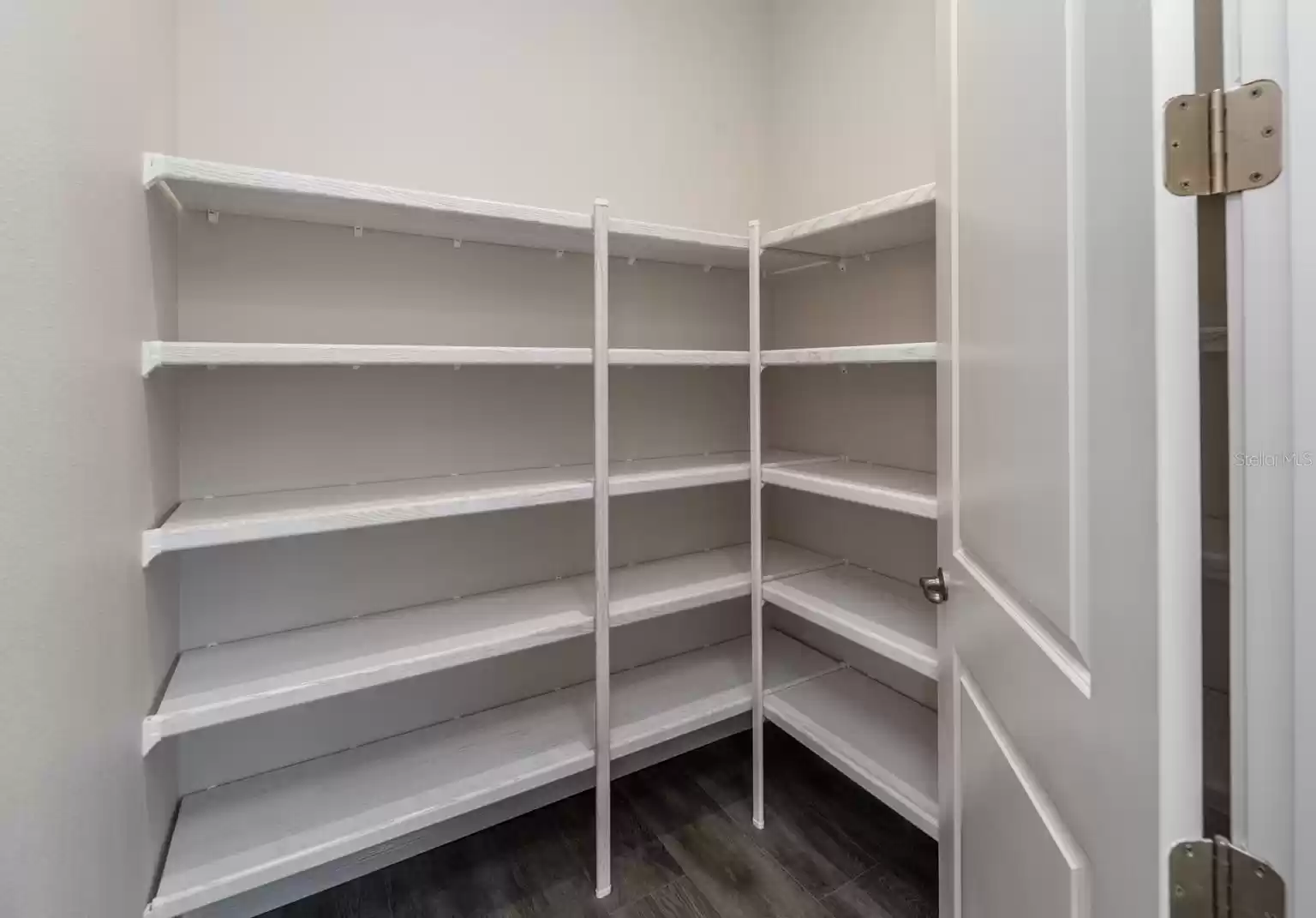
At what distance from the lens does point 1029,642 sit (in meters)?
0.78

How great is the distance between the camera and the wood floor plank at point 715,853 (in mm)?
1506

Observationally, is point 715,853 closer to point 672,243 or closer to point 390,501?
point 390,501

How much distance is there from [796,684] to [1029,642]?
1.23 m

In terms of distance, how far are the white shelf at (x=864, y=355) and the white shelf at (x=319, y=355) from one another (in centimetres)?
58

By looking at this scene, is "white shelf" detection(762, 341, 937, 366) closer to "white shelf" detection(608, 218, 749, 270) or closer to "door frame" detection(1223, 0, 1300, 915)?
"white shelf" detection(608, 218, 749, 270)

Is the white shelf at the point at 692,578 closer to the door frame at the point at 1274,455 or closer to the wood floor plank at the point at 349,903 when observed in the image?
the wood floor plank at the point at 349,903

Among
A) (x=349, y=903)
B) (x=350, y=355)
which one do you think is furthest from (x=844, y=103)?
(x=349, y=903)

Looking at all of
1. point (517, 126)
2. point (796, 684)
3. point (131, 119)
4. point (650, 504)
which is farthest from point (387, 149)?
point (796, 684)

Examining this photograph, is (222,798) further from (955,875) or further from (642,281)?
(642,281)

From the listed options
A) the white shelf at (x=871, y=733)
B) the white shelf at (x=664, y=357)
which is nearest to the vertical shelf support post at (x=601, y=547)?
the white shelf at (x=664, y=357)

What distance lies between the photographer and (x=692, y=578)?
1.86m

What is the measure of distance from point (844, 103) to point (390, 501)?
1.83 meters

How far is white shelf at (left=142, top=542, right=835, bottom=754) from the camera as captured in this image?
47.8 inches

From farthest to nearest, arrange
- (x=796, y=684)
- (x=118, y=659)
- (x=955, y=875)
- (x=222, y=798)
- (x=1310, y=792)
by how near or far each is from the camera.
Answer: (x=796, y=684) → (x=222, y=798) → (x=955, y=875) → (x=118, y=659) → (x=1310, y=792)
